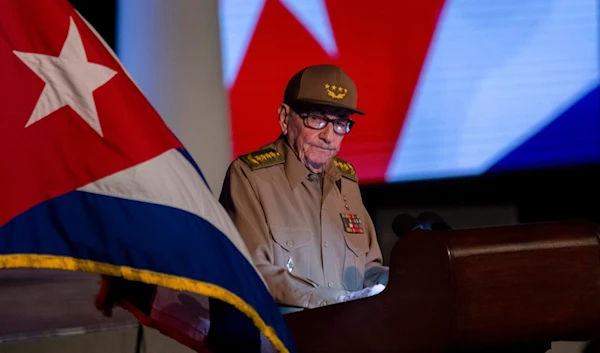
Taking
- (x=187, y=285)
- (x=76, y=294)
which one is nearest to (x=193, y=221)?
(x=187, y=285)

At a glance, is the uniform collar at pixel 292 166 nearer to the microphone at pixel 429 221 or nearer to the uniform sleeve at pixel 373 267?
the uniform sleeve at pixel 373 267

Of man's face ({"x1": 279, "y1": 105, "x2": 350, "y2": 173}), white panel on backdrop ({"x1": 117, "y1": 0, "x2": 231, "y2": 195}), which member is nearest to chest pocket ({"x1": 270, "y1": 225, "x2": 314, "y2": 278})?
man's face ({"x1": 279, "y1": 105, "x2": 350, "y2": 173})

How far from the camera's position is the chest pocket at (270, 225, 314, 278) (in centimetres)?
289

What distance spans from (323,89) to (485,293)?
1.07 m

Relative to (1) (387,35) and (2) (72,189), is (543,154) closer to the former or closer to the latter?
(1) (387,35)

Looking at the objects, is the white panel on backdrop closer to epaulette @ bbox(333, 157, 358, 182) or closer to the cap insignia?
epaulette @ bbox(333, 157, 358, 182)

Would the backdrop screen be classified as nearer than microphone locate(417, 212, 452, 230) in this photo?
No

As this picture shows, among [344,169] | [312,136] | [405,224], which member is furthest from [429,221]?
[344,169]

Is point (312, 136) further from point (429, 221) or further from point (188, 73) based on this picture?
point (188, 73)

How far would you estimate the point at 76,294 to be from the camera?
423 cm

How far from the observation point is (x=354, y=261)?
308cm

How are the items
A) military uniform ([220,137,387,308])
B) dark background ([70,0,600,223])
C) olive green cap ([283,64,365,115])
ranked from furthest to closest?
dark background ([70,0,600,223]) < olive green cap ([283,64,365,115]) < military uniform ([220,137,387,308])

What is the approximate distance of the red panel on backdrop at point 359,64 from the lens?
5145 mm

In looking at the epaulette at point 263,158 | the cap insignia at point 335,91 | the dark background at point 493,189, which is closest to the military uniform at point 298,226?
the epaulette at point 263,158
